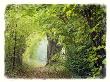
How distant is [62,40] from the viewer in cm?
231

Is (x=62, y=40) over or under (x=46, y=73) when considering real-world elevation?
over

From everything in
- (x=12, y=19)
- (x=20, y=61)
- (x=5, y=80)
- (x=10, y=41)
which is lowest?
(x=5, y=80)

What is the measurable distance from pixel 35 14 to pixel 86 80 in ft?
2.18

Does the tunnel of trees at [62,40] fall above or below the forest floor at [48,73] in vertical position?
above

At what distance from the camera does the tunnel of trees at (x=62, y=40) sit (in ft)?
7.56

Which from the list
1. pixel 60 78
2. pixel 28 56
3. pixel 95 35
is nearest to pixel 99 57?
pixel 95 35

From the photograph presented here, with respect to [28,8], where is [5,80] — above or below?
below

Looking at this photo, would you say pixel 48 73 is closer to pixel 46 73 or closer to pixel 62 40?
pixel 46 73

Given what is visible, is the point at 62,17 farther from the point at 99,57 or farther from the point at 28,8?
the point at 99,57

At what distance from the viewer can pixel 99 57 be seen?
7.55ft

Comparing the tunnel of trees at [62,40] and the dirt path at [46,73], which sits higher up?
the tunnel of trees at [62,40]

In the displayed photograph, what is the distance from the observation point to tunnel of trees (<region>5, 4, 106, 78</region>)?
90.7 inches

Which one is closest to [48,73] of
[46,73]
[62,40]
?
[46,73]

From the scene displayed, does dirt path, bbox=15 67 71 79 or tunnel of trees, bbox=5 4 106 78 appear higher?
tunnel of trees, bbox=5 4 106 78
